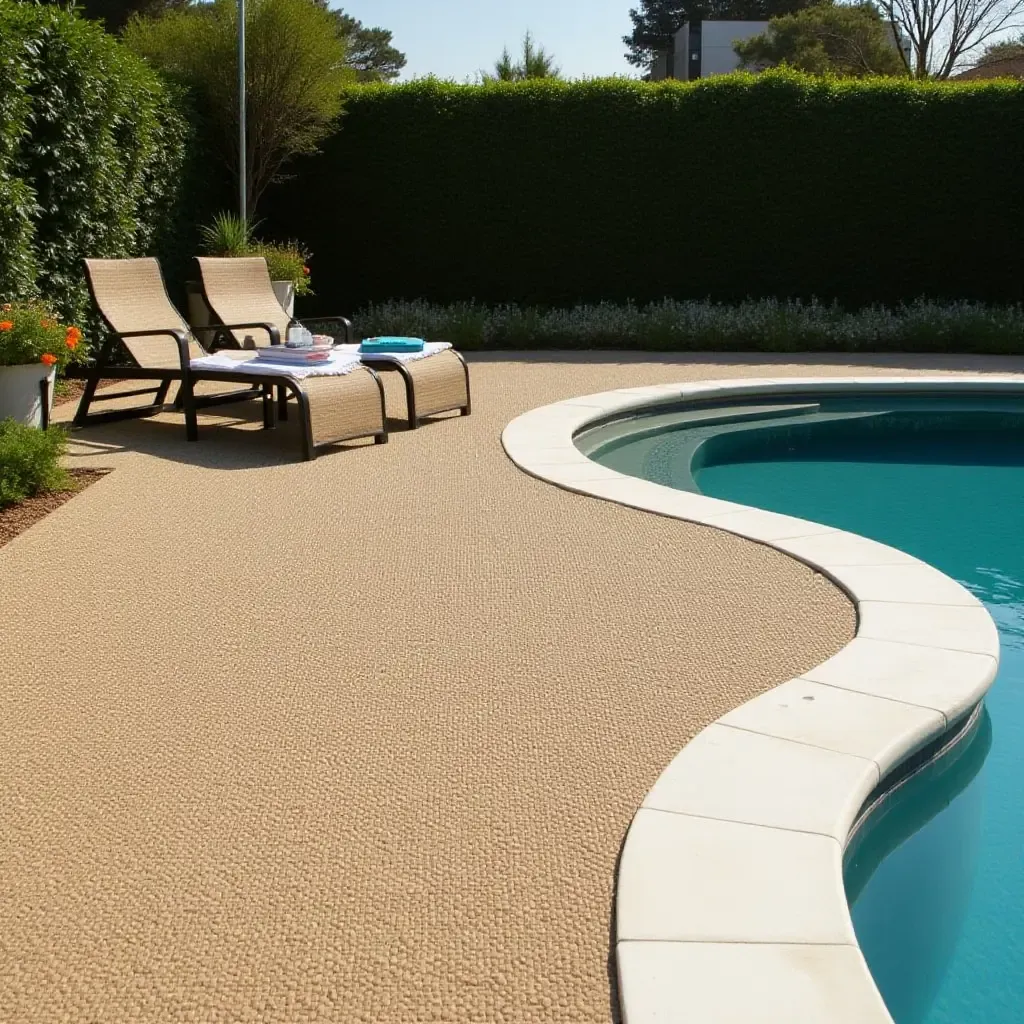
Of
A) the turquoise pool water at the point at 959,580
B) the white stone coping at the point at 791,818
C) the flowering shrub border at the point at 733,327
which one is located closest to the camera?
the white stone coping at the point at 791,818

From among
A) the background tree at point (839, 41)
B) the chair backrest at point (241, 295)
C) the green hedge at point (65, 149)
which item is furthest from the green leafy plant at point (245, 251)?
the background tree at point (839, 41)

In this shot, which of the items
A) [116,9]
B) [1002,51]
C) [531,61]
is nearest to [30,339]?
[531,61]

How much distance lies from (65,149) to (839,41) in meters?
27.7

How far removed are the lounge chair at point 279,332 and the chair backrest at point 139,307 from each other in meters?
0.40

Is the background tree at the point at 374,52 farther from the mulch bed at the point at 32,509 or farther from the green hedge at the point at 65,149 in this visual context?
the mulch bed at the point at 32,509

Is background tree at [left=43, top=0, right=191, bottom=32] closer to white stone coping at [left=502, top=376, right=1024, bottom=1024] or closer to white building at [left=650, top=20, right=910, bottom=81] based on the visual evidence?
white stone coping at [left=502, top=376, right=1024, bottom=1024]

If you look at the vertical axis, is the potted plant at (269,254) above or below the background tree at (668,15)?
below

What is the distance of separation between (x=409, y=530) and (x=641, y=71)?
162 ft

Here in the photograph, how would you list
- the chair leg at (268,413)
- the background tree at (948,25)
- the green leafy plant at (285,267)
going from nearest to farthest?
the chair leg at (268,413), the green leafy plant at (285,267), the background tree at (948,25)

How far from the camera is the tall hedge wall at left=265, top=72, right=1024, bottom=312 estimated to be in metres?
13.2

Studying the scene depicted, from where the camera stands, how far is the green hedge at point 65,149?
7.96 metres

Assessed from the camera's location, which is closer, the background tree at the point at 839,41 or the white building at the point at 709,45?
the background tree at the point at 839,41

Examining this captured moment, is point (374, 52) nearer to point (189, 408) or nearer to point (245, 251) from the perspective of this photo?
point (245, 251)

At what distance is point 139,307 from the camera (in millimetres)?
→ 7863
